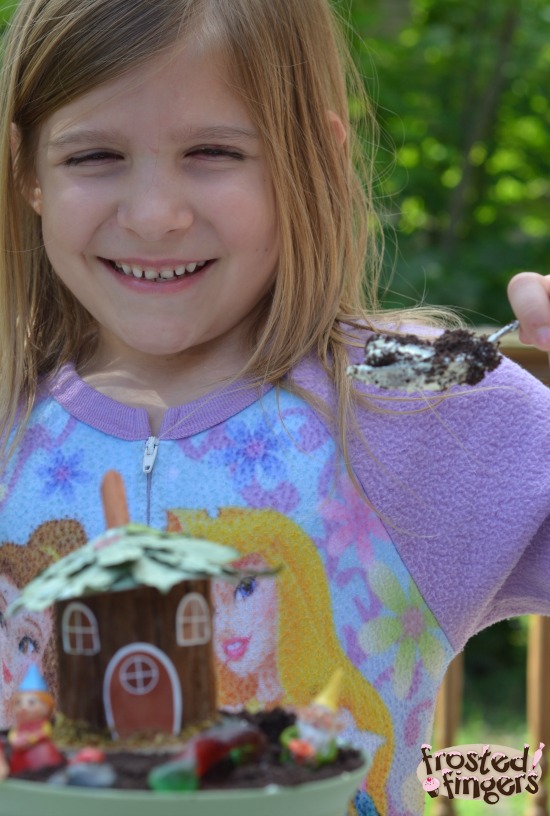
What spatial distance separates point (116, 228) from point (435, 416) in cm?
49

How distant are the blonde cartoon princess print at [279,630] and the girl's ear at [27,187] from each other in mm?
526

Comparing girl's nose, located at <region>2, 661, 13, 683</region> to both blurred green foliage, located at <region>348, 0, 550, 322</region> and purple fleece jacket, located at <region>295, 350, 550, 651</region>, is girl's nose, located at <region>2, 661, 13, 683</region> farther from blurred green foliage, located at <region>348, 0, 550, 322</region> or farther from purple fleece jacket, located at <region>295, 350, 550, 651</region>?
blurred green foliage, located at <region>348, 0, 550, 322</region>

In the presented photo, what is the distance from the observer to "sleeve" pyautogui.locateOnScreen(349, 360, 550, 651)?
1.44 meters

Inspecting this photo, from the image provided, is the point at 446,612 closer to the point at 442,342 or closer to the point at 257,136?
the point at 442,342

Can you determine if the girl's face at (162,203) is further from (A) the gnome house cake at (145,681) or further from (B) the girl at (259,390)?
(A) the gnome house cake at (145,681)

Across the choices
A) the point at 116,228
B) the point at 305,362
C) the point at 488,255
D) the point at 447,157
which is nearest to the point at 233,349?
the point at 305,362

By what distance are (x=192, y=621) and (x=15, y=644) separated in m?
0.76

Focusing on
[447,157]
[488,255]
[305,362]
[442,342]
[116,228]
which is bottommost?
[442,342]

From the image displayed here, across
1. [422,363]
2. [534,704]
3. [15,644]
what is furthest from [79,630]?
[534,704]

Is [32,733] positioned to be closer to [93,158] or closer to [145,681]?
[145,681]

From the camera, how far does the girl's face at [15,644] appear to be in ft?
4.82

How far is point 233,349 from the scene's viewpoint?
161cm

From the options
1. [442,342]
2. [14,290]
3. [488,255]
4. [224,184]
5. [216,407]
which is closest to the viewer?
[442,342]

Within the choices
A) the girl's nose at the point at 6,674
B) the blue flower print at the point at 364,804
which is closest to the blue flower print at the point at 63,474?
the girl's nose at the point at 6,674
